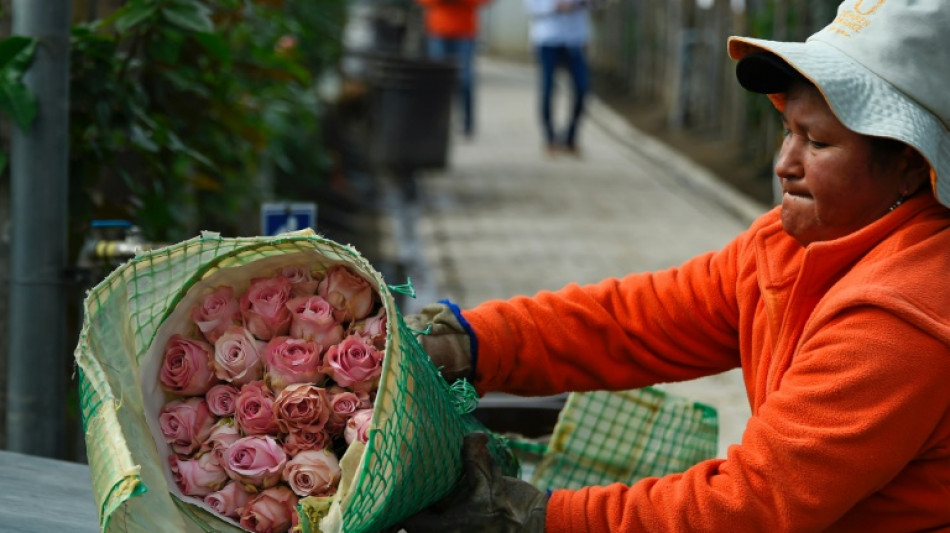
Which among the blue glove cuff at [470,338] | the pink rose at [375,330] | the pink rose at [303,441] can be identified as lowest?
the pink rose at [303,441]

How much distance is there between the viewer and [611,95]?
61.7 feet

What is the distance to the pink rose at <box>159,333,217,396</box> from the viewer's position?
2.11 m

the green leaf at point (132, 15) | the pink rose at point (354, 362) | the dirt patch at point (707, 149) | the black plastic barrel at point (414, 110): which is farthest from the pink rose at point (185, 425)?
the dirt patch at point (707, 149)

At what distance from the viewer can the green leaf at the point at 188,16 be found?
11.0 feet

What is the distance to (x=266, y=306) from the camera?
2119 millimetres

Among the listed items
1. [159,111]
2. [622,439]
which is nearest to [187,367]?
[622,439]

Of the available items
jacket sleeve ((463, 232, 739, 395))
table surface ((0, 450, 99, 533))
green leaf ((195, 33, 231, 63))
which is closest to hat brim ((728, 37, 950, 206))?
jacket sleeve ((463, 232, 739, 395))

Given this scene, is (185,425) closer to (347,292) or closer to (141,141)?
(347,292)

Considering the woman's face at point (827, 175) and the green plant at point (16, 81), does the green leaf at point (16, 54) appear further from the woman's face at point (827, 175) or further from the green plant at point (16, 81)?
the woman's face at point (827, 175)

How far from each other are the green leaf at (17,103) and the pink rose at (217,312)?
3.29 feet

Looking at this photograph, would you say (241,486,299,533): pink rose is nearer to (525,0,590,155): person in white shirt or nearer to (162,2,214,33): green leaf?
(162,2,214,33): green leaf

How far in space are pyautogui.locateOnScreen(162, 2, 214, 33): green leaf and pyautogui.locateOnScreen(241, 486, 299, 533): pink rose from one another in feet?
5.35

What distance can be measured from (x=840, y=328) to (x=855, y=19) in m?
0.49

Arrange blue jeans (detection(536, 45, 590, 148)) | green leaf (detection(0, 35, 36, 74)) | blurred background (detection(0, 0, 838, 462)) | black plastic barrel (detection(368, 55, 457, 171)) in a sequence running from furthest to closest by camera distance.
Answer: blue jeans (detection(536, 45, 590, 148)), black plastic barrel (detection(368, 55, 457, 171)), blurred background (detection(0, 0, 838, 462)), green leaf (detection(0, 35, 36, 74))
